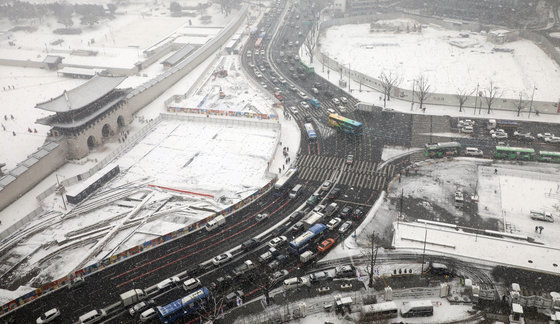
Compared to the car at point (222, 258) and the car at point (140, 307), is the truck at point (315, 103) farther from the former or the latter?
the car at point (140, 307)

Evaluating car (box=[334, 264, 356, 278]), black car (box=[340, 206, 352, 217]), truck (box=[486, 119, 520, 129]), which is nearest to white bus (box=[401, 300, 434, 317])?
car (box=[334, 264, 356, 278])

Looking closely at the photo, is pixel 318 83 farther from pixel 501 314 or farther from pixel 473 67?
pixel 501 314

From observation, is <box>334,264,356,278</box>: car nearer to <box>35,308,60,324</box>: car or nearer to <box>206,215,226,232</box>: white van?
<box>206,215,226,232</box>: white van

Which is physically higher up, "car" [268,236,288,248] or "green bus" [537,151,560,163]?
"green bus" [537,151,560,163]

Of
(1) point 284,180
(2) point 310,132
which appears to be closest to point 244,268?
(1) point 284,180

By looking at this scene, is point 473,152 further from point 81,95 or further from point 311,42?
point 81,95

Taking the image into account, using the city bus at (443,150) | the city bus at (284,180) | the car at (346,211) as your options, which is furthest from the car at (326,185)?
the city bus at (443,150)

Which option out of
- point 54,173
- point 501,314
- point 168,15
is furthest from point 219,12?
point 501,314
